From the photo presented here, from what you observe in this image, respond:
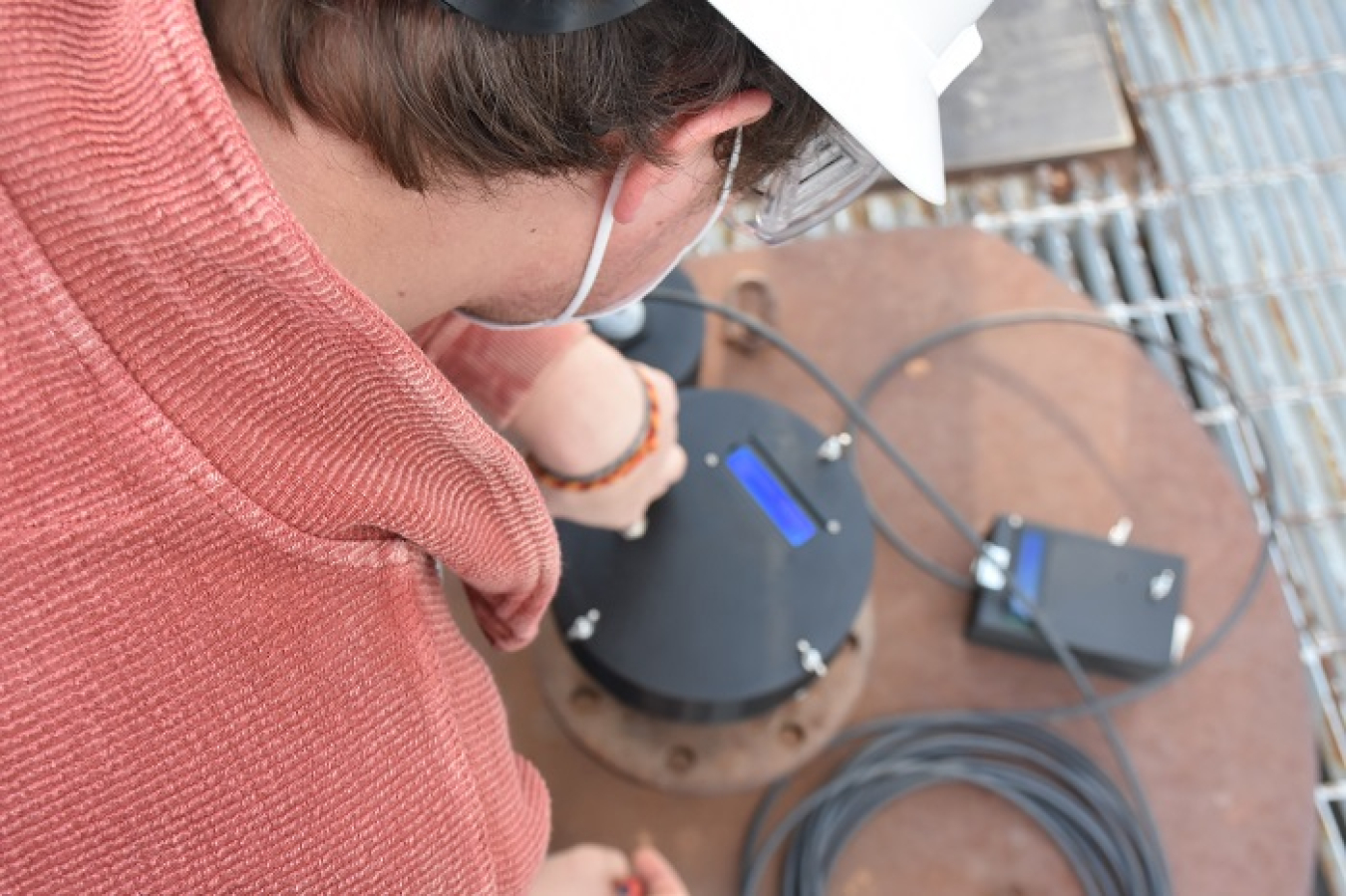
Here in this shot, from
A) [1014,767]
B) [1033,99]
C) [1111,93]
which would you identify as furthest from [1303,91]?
[1014,767]

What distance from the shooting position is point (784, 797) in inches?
41.5

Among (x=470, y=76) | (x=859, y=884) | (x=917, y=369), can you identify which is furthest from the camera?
(x=917, y=369)

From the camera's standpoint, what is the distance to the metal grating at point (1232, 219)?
1.44 metres

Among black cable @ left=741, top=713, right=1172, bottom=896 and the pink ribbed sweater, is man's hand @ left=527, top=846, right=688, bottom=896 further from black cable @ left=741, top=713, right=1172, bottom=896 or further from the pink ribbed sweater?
the pink ribbed sweater

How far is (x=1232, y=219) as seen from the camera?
5.08 ft

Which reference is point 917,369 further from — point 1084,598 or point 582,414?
point 582,414

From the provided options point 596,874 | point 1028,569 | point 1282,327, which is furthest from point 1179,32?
point 596,874

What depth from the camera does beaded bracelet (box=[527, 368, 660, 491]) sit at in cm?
91

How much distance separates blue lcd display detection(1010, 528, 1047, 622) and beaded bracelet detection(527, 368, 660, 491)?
0.39 metres

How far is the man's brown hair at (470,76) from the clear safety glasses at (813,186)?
0.11m

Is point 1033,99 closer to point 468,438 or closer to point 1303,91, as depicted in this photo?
point 1303,91

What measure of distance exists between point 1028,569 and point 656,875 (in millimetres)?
465

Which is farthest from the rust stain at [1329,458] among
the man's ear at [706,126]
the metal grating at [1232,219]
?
the man's ear at [706,126]

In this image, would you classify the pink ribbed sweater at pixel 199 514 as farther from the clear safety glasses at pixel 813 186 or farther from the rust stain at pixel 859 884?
the rust stain at pixel 859 884
